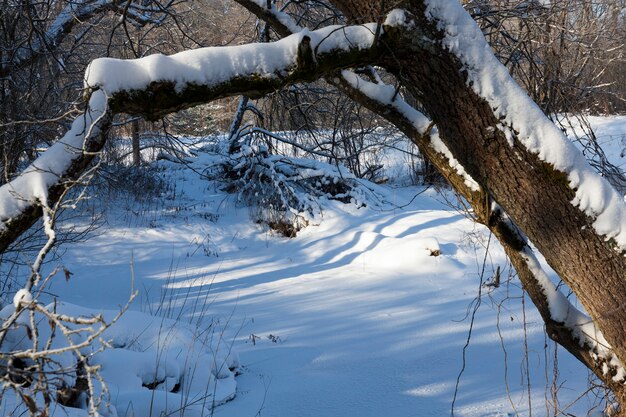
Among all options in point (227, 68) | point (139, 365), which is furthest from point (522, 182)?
point (139, 365)

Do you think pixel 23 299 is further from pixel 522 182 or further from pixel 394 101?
pixel 394 101

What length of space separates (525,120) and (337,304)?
183 inches

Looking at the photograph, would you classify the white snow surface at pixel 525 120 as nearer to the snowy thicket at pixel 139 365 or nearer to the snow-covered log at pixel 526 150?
the snow-covered log at pixel 526 150

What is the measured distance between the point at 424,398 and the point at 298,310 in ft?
8.17

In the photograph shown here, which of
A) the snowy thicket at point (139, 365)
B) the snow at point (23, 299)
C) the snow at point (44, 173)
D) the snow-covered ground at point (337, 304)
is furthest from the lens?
the snow-covered ground at point (337, 304)

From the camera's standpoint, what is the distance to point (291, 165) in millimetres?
10750

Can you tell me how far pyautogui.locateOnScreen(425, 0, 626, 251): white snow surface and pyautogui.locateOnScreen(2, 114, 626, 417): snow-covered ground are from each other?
0.59 meters

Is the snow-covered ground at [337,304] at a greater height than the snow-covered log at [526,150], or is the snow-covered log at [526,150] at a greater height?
the snow-covered log at [526,150]

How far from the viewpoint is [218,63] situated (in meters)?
2.38

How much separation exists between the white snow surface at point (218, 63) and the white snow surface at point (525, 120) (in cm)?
33

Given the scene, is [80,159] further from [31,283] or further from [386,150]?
[386,150]

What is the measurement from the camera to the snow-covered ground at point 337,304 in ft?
14.0

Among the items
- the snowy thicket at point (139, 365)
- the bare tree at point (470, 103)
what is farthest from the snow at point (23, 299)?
the snowy thicket at point (139, 365)

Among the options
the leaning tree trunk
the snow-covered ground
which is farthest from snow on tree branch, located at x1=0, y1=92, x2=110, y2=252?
the leaning tree trunk
